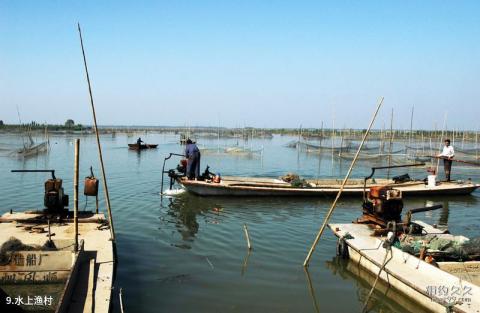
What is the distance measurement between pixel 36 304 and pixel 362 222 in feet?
22.0

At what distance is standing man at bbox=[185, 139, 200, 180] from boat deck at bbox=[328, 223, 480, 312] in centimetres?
717

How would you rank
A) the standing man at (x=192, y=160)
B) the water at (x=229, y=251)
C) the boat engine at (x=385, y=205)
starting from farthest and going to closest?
1. the standing man at (x=192, y=160)
2. the boat engine at (x=385, y=205)
3. the water at (x=229, y=251)

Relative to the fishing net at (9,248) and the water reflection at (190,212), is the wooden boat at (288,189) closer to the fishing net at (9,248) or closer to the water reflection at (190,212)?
the water reflection at (190,212)

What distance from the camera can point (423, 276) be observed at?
250 inches

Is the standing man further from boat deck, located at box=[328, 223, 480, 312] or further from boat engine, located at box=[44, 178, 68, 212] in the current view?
boat deck, located at box=[328, 223, 480, 312]

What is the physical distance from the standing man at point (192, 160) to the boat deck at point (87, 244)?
221 inches

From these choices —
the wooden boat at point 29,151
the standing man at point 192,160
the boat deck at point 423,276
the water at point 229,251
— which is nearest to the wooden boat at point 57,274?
the water at point 229,251

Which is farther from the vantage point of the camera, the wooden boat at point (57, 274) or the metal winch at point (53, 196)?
the metal winch at point (53, 196)

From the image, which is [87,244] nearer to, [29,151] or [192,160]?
[192,160]

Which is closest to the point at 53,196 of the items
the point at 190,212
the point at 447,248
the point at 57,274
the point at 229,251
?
the point at 57,274

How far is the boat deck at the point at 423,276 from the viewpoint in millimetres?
5465

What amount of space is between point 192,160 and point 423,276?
30.9 ft

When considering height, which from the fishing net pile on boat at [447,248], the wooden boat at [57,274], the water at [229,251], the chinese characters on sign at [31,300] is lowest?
the water at [229,251]

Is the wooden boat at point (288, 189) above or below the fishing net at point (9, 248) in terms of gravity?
below
